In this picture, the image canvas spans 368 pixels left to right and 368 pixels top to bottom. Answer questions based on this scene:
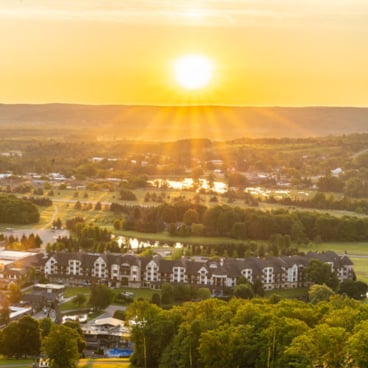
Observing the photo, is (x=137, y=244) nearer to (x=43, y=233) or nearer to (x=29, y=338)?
(x=43, y=233)

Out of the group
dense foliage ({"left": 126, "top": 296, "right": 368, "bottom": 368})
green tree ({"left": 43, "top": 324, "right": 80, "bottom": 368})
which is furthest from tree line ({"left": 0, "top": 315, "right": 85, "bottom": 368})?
dense foliage ({"left": 126, "top": 296, "right": 368, "bottom": 368})

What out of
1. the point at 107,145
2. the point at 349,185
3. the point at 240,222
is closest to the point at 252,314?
the point at 240,222

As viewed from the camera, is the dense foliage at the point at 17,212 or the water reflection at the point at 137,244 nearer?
the water reflection at the point at 137,244

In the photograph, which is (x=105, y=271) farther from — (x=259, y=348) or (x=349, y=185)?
(x=349, y=185)

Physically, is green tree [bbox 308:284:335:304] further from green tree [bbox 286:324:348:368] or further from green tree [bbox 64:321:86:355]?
green tree [bbox 286:324:348:368]

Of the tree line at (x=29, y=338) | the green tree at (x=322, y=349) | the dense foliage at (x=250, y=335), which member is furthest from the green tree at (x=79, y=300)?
the green tree at (x=322, y=349)

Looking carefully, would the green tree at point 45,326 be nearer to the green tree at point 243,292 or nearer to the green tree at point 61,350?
the green tree at point 61,350
